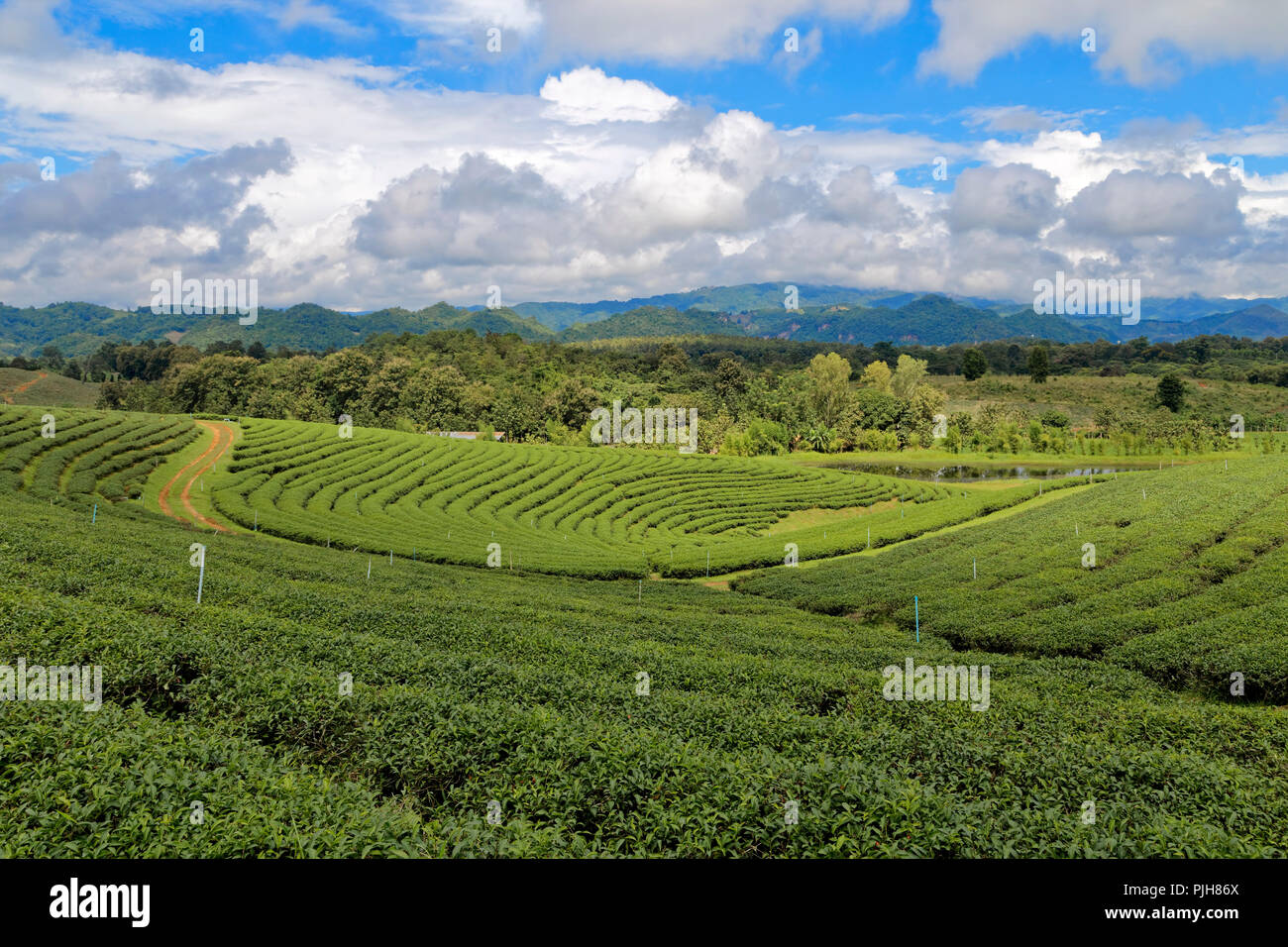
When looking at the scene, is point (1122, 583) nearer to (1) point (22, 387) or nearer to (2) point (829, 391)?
(2) point (829, 391)

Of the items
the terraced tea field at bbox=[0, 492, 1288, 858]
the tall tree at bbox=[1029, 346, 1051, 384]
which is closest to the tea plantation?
the terraced tea field at bbox=[0, 492, 1288, 858]

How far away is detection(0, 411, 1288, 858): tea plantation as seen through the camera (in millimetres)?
→ 6348

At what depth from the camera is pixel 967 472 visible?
83.6m

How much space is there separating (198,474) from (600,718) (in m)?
49.4

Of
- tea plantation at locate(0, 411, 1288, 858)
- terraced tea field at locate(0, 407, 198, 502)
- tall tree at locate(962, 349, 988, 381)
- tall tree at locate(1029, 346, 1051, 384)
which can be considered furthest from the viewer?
tall tree at locate(962, 349, 988, 381)

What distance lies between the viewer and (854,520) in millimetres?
50594

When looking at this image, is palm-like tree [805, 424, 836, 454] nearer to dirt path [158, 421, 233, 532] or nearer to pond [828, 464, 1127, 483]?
pond [828, 464, 1127, 483]

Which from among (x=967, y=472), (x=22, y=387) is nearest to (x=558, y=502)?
(x=967, y=472)

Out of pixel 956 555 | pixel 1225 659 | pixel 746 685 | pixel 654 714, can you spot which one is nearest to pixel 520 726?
pixel 654 714

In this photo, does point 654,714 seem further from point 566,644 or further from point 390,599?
point 390,599

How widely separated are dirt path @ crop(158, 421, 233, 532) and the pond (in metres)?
63.4

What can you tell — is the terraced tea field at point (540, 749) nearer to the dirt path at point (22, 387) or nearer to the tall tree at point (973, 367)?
the dirt path at point (22, 387)
